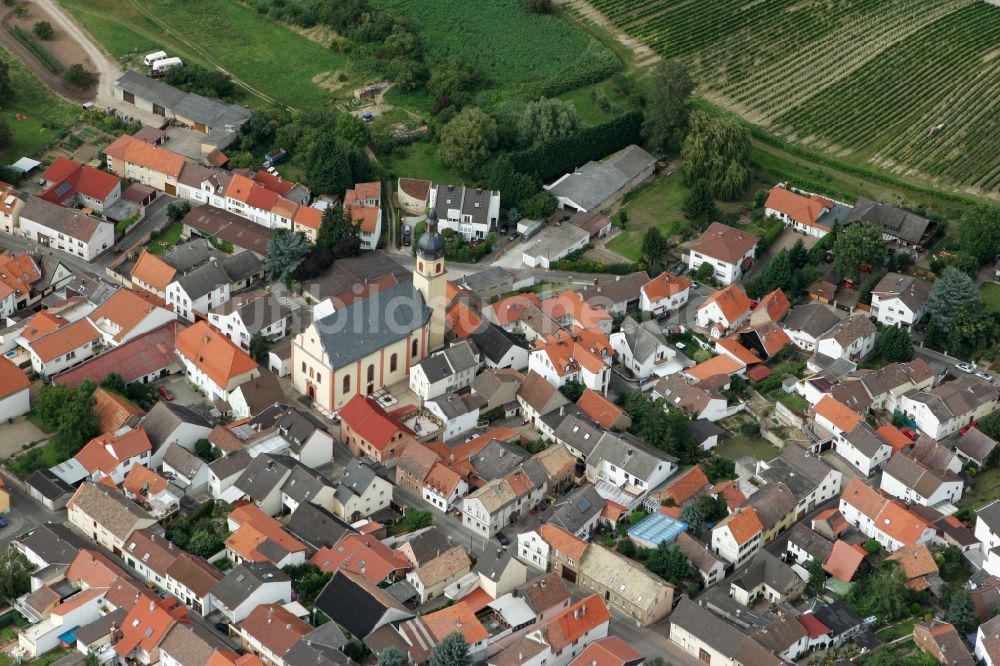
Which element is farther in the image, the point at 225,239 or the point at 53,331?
the point at 225,239

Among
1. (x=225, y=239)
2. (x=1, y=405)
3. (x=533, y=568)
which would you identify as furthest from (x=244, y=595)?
(x=225, y=239)

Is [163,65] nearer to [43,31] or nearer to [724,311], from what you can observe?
[43,31]

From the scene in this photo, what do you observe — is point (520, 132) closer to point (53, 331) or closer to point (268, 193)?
point (268, 193)

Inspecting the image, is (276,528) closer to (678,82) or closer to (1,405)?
(1,405)

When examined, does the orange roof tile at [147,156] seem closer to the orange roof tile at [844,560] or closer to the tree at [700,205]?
the tree at [700,205]

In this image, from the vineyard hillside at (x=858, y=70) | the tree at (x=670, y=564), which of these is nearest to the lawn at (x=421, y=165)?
the vineyard hillside at (x=858, y=70)

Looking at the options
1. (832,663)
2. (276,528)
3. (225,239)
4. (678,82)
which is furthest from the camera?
(678,82)

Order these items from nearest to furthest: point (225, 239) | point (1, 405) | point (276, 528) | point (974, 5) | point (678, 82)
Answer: point (276, 528), point (1, 405), point (225, 239), point (678, 82), point (974, 5)

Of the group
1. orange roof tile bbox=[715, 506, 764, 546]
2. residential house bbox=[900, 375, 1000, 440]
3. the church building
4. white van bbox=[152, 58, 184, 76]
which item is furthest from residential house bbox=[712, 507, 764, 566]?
white van bbox=[152, 58, 184, 76]
